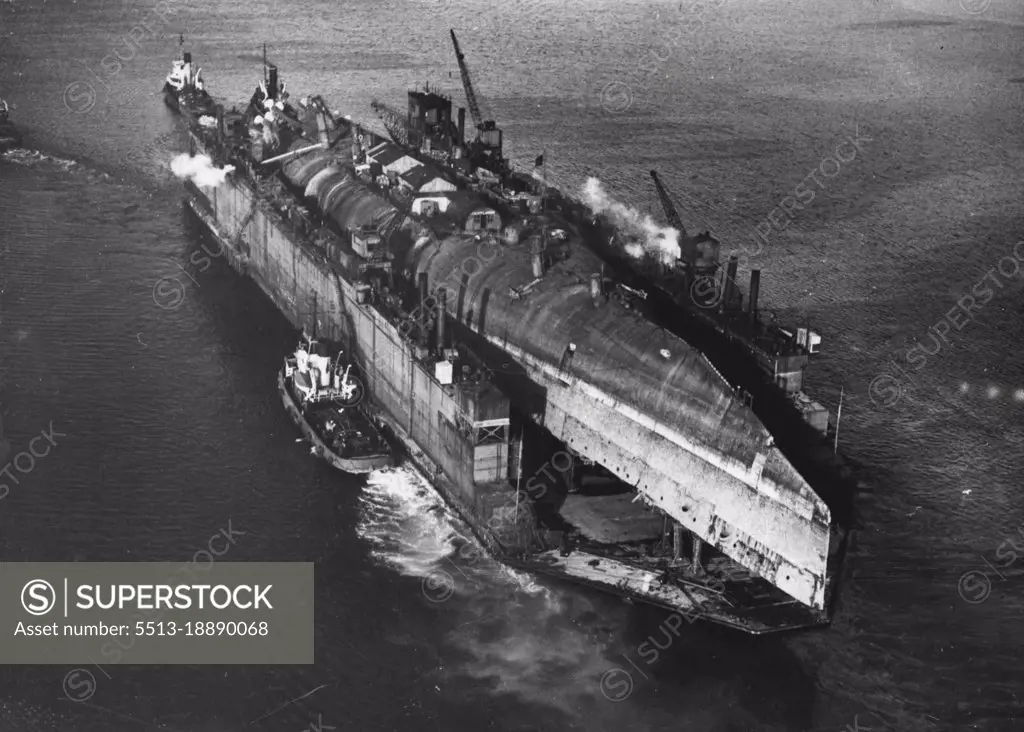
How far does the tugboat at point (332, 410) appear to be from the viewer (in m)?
84.3

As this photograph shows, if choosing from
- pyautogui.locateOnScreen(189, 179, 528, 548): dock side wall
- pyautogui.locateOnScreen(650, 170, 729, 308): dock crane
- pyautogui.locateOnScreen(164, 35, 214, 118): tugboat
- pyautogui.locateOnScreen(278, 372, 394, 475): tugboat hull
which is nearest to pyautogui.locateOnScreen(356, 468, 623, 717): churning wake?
pyautogui.locateOnScreen(278, 372, 394, 475): tugboat hull

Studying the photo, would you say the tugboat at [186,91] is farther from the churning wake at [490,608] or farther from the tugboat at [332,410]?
the churning wake at [490,608]

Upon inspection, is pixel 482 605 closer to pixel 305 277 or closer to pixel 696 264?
pixel 696 264

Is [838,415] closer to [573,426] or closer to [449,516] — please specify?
[573,426]

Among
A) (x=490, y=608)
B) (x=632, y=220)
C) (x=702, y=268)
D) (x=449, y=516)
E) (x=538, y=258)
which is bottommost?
(x=490, y=608)

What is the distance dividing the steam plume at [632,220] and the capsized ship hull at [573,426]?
80.2 ft

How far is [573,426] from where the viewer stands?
82.2m

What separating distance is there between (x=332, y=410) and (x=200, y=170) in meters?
50.9

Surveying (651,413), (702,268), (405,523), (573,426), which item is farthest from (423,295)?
(702,268)

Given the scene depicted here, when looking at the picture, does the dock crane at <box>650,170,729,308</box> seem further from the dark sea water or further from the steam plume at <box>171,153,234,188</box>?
the steam plume at <box>171,153,234,188</box>

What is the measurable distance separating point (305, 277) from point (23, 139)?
6902 cm

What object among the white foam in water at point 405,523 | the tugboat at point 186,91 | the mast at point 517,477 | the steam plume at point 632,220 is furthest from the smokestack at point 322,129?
the mast at point 517,477

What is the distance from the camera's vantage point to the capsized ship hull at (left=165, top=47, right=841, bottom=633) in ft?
230

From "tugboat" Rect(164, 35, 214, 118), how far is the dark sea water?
5.86m
